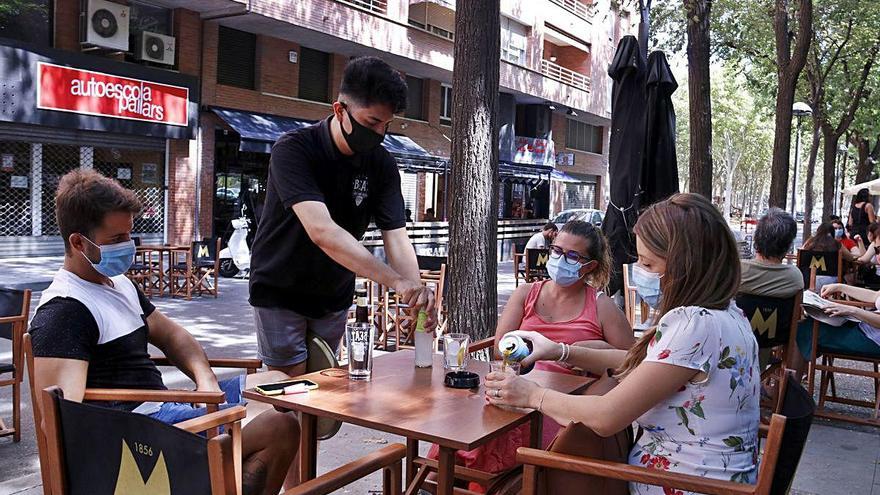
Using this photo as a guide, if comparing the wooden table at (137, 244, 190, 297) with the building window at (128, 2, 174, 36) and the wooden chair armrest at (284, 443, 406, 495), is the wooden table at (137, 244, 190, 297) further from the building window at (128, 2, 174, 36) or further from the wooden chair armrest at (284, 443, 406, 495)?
the wooden chair armrest at (284, 443, 406, 495)

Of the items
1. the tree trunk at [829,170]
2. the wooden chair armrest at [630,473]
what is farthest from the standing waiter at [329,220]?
the tree trunk at [829,170]

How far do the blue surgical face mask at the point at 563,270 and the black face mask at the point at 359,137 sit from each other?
42.3 inches

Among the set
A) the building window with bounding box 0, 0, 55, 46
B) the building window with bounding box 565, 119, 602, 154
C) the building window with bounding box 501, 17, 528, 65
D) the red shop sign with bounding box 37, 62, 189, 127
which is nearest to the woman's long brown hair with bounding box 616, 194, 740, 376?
the red shop sign with bounding box 37, 62, 189, 127

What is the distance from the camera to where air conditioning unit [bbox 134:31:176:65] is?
53.3 ft

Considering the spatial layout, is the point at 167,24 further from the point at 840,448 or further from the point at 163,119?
the point at 840,448

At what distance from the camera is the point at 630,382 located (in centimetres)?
239

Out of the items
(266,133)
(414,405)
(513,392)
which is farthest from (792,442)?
(266,133)

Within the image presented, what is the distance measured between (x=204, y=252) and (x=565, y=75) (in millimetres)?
21660

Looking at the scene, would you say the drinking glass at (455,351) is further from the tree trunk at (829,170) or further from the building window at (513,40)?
the building window at (513,40)

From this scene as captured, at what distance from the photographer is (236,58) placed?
18.7 meters

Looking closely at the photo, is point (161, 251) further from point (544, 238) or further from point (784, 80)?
point (784, 80)

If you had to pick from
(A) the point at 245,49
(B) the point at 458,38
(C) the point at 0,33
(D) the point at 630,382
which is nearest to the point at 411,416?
(D) the point at 630,382

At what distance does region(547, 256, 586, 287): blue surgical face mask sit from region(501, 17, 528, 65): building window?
76.5 ft

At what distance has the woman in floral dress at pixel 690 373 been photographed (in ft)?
7.78
